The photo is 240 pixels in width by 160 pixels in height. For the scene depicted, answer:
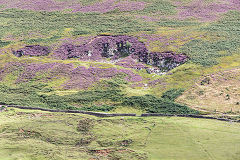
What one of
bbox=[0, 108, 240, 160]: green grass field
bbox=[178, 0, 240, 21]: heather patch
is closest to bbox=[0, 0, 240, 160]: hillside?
bbox=[0, 108, 240, 160]: green grass field

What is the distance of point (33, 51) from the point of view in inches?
3511

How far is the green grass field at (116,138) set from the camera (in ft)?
149

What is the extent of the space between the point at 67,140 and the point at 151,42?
45664mm

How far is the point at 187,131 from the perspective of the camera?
49844mm

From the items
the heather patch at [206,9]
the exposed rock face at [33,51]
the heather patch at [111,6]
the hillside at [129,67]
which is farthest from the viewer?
the heather patch at [111,6]

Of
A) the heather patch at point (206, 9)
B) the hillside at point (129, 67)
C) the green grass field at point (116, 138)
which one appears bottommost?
the green grass field at point (116, 138)

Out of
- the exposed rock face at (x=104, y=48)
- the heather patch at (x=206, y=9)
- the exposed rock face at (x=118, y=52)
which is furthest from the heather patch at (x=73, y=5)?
the exposed rock face at (x=104, y=48)

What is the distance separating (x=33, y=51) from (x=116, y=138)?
51204 millimetres

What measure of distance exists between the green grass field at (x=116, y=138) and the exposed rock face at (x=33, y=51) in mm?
34523

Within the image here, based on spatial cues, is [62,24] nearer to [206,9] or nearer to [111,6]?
[111,6]

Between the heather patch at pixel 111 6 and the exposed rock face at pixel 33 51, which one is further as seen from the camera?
the heather patch at pixel 111 6

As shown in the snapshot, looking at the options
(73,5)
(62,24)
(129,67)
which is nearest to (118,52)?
(129,67)

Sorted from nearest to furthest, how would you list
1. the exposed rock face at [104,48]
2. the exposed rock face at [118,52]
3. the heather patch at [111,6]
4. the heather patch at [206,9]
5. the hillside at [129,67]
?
the hillside at [129,67] < the exposed rock face at [118,52] < the exposed rock face at [104,48] < the heather patch at [206,9] < the heather patch at [111,6]

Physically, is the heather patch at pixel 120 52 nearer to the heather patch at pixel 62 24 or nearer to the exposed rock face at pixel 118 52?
the exposed rock face at pixel 118 52
